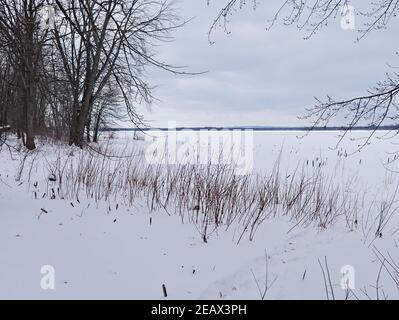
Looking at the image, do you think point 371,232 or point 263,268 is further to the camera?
point 371,232

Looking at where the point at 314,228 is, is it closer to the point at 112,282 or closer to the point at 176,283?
the point at 176,283

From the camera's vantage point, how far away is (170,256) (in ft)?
10.8

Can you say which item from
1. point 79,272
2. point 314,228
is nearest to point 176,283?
point 79,272

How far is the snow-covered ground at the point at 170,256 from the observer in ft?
8.89

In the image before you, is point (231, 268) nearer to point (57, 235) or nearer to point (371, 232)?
point (57, 235)

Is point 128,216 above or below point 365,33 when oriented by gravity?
below

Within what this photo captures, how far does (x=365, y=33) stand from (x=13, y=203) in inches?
183

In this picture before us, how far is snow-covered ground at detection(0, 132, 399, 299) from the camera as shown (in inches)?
107

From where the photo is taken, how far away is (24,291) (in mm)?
2488

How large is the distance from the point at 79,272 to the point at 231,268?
1293mm

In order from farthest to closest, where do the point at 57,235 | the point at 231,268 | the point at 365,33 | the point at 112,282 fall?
the point at 365,33
the point at 57,235
the point at 231,268
the point at 112,282

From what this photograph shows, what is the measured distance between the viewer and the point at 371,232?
4242 millimetres
